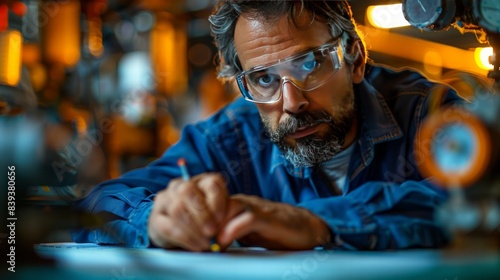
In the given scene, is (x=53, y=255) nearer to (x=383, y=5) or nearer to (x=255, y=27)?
(x=255, y=27)

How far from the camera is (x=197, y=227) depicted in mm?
592

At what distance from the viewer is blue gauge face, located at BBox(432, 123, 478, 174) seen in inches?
22.1

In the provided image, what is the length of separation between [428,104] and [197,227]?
11.4 inches

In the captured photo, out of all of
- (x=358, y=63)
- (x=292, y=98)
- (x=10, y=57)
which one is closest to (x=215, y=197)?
(x=292, y=98)

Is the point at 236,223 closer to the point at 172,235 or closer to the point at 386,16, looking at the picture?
the point at 172,235

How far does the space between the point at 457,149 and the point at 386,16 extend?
0.20 m

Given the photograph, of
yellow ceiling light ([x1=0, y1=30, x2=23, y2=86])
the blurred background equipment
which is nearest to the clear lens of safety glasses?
the blurred background equipment

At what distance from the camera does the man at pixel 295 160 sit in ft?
1.98

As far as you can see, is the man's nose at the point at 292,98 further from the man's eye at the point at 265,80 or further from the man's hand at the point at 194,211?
the man's hand at the point at 194,211

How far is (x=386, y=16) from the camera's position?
0.70 m

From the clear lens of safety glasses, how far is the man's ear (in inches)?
1.0

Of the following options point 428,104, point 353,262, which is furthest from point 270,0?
point 353,262

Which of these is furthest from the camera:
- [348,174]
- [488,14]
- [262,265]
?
[348,174]

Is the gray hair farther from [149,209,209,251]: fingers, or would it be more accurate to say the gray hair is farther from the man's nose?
[149,209,209,251]: fingers
